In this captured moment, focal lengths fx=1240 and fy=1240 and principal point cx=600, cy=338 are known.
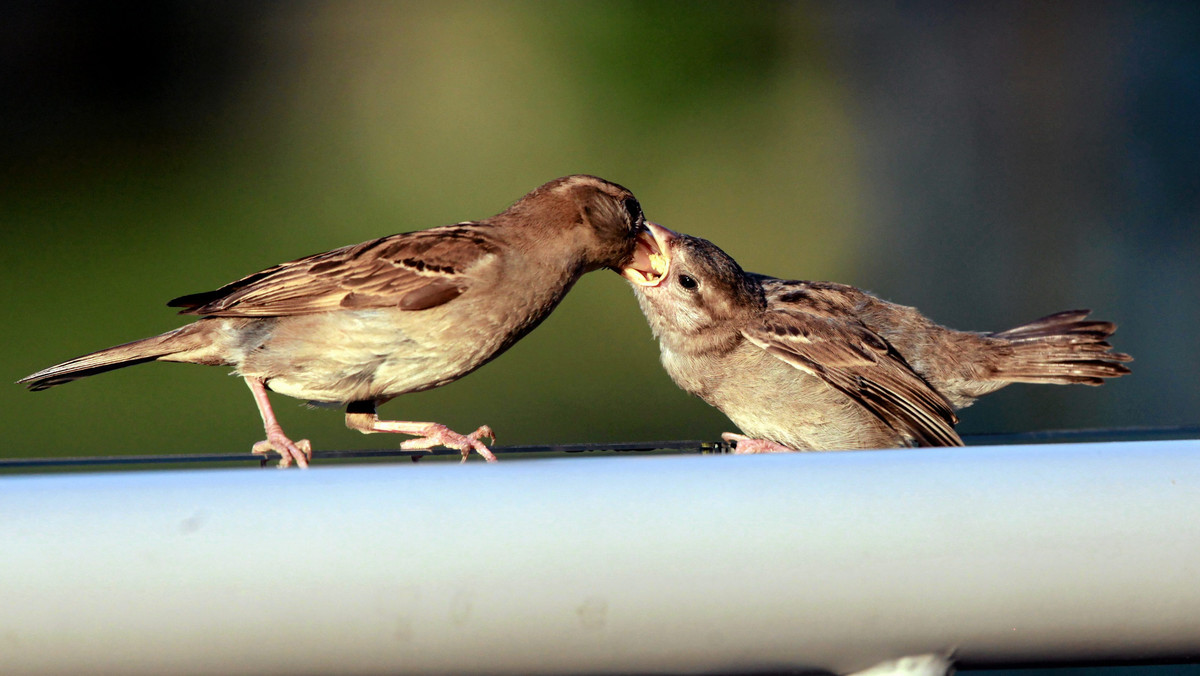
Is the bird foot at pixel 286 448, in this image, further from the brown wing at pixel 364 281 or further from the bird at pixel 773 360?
the bird at pixel 773 360

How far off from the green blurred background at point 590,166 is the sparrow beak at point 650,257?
2.86 metres

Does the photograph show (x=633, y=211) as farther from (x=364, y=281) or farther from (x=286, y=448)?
(x=286, y=448)

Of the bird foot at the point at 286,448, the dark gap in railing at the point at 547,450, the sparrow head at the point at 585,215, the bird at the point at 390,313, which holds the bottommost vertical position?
the bird foot at the point at 286,448

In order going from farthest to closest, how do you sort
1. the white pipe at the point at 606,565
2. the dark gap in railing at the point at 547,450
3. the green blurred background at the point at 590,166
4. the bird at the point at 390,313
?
the green blurred background at the point at 590,166 < the bird at the point at 390,313 < the dark gap in railing at the point at 547,450 < the white pipe at the point at 606,565

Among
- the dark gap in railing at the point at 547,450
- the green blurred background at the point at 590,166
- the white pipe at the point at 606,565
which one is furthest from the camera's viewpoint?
the green blurred background at the point at 590,166

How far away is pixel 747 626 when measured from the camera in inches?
30.6

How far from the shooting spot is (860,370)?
270cm

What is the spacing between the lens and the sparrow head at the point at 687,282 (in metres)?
2.64

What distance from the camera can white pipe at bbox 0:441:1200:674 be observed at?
28.8 inches

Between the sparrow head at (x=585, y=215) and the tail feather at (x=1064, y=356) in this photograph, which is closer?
the sparrow head at (x=585, y=215)

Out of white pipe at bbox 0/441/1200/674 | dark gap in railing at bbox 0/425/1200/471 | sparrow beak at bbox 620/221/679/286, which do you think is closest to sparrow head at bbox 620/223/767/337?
sparrow beak at bbox 620/221/679/286

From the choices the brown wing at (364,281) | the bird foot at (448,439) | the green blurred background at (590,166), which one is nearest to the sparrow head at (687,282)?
the brown wing at (364,281)

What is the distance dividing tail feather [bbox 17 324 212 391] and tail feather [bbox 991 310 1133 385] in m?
1.88

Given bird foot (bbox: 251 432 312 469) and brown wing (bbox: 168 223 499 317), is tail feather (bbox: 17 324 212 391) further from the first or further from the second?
bird foot (bbox: 251 432 312 469)
